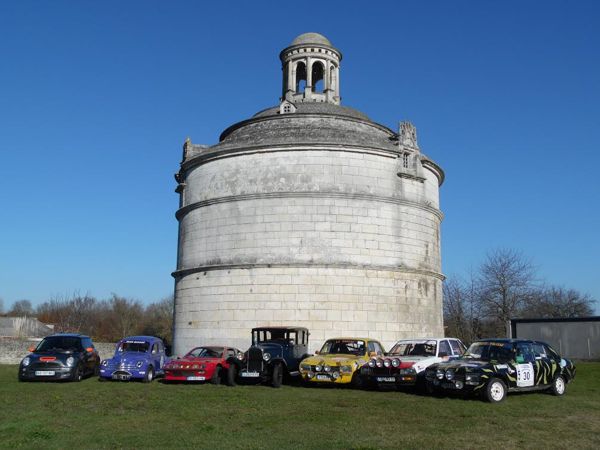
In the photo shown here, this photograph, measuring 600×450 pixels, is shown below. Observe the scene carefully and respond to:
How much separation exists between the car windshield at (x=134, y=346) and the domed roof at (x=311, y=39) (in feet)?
63.8

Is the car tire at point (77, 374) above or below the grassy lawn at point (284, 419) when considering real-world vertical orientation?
above

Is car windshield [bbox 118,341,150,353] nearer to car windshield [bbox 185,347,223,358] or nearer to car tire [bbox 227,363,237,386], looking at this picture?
car windshield [bbox 185,347,223,358]

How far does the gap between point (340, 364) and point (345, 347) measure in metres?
1.46

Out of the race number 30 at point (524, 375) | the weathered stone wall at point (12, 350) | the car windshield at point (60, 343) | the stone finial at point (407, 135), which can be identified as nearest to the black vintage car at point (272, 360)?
the car windshield at point (60, 343)

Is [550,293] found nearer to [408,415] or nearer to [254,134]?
[254,134]

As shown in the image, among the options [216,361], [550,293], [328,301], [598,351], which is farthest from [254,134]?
[550,293]

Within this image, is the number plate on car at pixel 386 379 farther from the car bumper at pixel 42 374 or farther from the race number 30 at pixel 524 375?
the car bumper at pixel 42 374

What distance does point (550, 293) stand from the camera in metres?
76.0

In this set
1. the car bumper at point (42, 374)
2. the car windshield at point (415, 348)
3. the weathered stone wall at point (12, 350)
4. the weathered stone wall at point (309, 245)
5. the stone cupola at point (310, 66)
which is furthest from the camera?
the stone cupola at point (310, 66)

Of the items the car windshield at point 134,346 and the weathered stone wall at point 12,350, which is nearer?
the car windshield at point 134,346

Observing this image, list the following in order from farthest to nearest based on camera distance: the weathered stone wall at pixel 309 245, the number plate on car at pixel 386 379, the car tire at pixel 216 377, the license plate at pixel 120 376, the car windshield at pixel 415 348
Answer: the weathered stone wall at pixel 309 245 → the license plate at pixel 120 376 → the car tire at pixel 216 377 → the car windshield at pixel 415 348 → the number plate on car at pixel 386 379

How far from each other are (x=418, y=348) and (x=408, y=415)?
17.0 ft

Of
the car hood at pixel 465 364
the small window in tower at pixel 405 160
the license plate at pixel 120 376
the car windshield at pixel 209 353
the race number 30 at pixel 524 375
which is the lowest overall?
the license plate at pixel 120 376

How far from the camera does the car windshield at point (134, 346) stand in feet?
60.4
